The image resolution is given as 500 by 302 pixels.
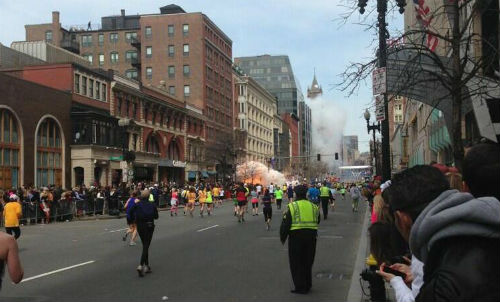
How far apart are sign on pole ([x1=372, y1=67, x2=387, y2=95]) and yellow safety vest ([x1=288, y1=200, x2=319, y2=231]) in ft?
12.0

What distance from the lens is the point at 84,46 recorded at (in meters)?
91.1

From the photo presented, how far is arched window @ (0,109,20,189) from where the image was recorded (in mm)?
37594

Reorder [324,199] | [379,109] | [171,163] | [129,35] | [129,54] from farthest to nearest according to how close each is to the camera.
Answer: [129,35], [129,54], [171,163], [324,199], [379,109]

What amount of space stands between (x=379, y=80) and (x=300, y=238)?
436 centimetres

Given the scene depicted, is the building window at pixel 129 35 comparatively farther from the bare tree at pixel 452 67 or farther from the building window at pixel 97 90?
the bare tree at pixel 452 67

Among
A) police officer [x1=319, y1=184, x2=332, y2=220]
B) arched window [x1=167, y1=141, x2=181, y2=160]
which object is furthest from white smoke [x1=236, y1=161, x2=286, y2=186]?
police officer [x1=319, y1=184, x2=332, y2=220]

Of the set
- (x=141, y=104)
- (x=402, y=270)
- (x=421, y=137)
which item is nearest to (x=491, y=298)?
(x=402, y=270)

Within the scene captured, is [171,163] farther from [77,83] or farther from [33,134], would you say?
[33,134]

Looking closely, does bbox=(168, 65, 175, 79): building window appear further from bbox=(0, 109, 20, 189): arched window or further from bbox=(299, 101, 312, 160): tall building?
bbox=(299, 101, 312, 160): tall building

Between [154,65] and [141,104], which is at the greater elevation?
[154,65]

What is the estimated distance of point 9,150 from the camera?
3838 cm

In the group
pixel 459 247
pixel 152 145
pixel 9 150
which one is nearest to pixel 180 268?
pixel 459 247

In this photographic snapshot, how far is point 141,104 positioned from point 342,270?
50.0 metres

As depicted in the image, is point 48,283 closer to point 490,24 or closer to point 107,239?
point 107,239
